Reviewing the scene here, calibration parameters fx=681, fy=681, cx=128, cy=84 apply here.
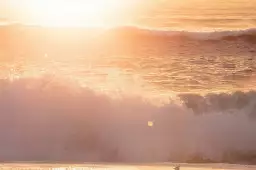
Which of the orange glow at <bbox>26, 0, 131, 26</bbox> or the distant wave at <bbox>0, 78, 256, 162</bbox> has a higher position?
the orange glow at <bbox>26, 0, 131, 26</bbox>

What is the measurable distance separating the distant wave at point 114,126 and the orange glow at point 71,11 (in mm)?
7700

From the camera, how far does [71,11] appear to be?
19.3 m

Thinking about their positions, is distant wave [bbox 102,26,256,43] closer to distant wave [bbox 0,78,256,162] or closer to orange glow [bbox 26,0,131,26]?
orange glow [bbox 26,0,131,26]

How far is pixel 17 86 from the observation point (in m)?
8.59

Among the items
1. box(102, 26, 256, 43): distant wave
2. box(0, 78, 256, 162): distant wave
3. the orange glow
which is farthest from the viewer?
the orange glow

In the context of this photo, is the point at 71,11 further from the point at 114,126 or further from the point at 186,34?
the point at 114,126

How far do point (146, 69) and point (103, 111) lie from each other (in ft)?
14.3

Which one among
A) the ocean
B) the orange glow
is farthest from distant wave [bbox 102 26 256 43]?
the ocean

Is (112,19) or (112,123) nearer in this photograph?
(112,123)

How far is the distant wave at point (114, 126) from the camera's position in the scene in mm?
7633

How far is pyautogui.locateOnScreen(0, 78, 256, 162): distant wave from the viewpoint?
7.63 m

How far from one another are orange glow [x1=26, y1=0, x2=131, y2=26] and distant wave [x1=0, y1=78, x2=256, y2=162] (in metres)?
7.70

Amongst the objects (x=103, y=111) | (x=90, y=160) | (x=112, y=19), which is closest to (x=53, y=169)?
(x=90, y=160)

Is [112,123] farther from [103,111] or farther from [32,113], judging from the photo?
[32,113]
